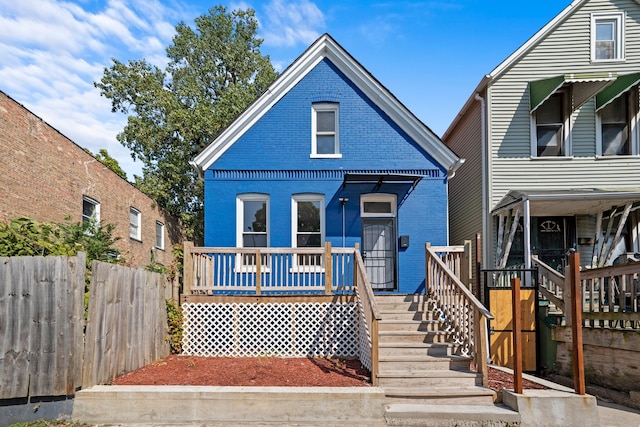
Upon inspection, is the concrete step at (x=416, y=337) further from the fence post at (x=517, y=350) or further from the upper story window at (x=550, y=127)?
the upper story window at (x=550, y=127)

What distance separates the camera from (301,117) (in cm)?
1153

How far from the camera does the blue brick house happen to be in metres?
11.2

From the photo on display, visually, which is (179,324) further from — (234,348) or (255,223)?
(255,223)

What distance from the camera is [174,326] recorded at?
884cm

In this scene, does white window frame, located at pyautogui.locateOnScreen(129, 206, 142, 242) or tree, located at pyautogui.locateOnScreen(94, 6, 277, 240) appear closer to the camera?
white window frame, located at pyautogui.locateOnScreen(129, 206, 142, 242)

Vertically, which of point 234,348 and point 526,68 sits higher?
point 526,68

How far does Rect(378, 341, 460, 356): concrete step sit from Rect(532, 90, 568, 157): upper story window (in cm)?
766

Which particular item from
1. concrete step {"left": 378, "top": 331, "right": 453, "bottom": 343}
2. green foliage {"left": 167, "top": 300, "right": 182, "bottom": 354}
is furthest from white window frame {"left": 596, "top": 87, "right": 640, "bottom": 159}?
green foliage {"left": 167, "top": 300, "right": 182, "bottom": 354}

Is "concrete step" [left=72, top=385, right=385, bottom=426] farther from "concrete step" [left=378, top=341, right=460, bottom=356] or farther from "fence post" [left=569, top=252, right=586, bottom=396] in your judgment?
"fence post" [left=569, top=252, right=586, bottom=396]

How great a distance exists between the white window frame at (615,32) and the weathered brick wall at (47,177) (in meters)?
14.6

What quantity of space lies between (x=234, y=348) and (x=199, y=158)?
521cm

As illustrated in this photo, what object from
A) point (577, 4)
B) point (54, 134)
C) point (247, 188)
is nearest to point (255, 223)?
point (247, 188)

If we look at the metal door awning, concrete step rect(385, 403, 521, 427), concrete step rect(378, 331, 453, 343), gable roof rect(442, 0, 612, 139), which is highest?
gable roof rect(442, 0, 612, 139)

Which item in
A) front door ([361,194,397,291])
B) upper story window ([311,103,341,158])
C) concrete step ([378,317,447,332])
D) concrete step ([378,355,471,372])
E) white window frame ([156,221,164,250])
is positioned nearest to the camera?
concrete step ([378,355,471,372])
